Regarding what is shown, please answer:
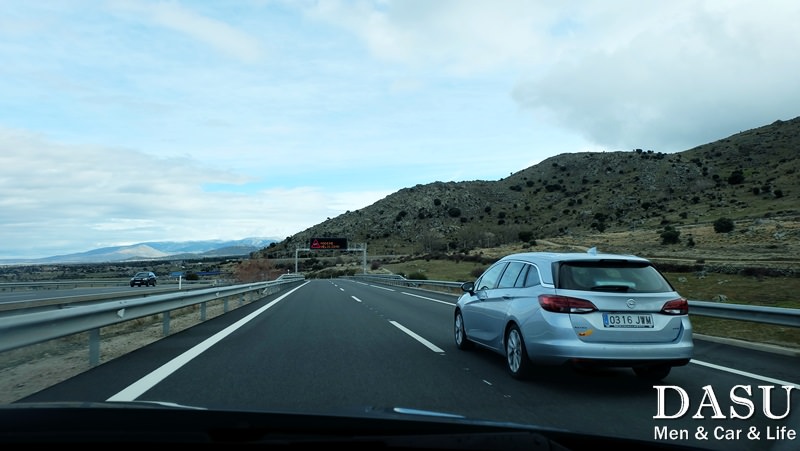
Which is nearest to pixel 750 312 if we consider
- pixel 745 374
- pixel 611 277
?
pixel 745 374

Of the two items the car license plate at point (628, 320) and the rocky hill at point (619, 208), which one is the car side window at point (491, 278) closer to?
the car license plate at point (628, 320)

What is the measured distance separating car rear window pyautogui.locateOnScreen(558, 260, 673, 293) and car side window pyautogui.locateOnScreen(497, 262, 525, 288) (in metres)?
1.10

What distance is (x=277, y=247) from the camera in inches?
5443

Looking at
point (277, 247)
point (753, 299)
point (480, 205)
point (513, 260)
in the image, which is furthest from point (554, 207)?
point (513, 260)

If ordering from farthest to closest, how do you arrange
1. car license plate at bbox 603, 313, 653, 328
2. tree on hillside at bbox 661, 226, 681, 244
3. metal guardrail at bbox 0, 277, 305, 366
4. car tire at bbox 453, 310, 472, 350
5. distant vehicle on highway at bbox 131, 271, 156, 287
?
1. tree on hillside at bbox 661, 226, 681, 244
2. distant vehicle on highway at bbox 131, 271, 156, 287
3. car tire at bbox 453, 310, 472, 350
4. car license plate at bbox 603, 313, 653, 328
5. metal guardrail at bbox 0, 277, 305, 366

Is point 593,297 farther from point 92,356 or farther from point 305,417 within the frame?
point 92,356

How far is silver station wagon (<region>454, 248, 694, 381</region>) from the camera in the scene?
645 centimetres

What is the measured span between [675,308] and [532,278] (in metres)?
1.70

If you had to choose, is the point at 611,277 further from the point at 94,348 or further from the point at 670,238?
the point at 670,238

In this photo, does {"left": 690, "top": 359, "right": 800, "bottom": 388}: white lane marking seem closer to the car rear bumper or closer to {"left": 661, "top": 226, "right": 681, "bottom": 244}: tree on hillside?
the car rear bumper

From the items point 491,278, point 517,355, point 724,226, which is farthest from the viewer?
point 724,226

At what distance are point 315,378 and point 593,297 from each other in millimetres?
3533

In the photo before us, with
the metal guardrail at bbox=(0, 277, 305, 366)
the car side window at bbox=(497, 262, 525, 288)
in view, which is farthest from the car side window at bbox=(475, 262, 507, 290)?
the metal guardrail at bbox=(0, 277, 305, 366)

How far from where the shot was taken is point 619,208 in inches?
3597
